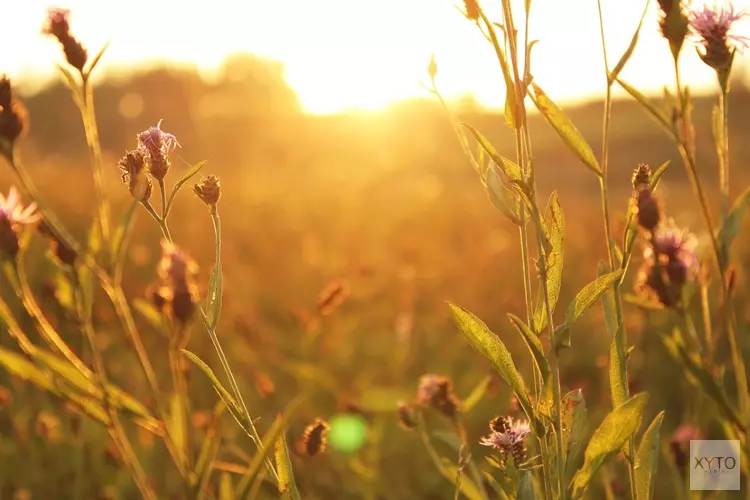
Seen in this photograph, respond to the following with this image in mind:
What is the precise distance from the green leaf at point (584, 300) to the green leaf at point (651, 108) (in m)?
0.25

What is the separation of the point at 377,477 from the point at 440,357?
114 cm

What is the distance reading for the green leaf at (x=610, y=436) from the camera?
0.94 m

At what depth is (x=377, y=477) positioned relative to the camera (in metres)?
1.92

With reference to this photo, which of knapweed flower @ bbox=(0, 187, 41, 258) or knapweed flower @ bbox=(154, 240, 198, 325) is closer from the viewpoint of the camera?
knapweed flower @ bbox=(154, 240, 198, 325)

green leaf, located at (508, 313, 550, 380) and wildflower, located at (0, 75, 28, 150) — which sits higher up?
wildflower, located at (0, 75, 28, 150)

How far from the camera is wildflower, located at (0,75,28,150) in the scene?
104 cm

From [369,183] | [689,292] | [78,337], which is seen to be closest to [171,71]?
[369,183]

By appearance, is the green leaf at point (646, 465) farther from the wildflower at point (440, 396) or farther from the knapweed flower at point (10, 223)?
the knapweed flower at point (10, 223)

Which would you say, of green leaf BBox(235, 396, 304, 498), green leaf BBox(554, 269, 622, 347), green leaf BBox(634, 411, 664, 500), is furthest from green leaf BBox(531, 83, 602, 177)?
green leaf BBox(235, 396, 304, 498)

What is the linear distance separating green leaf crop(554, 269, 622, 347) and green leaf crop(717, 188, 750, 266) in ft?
0.66
